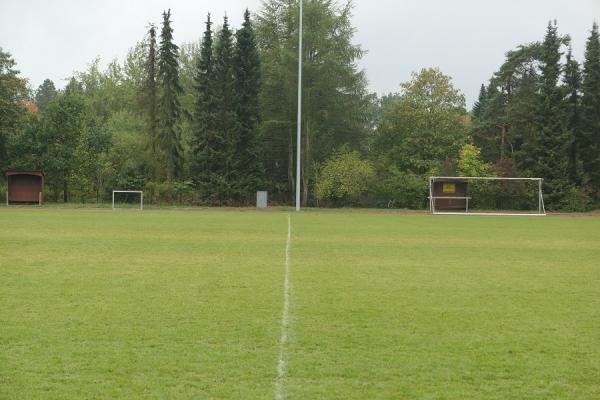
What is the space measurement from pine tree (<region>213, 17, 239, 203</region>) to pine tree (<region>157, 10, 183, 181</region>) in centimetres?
343

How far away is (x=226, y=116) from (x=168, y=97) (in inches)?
193

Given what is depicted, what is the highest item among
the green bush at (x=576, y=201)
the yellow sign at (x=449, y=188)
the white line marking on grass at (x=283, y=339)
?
the yellow sign at (x=449, y=188)

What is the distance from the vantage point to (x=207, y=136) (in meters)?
49.9

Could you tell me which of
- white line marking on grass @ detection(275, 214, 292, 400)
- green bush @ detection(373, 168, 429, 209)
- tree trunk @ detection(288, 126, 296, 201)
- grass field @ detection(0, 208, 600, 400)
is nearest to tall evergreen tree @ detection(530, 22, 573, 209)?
green bush @ detection(373, 168, 429, 209)

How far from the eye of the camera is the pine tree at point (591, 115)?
161 ft

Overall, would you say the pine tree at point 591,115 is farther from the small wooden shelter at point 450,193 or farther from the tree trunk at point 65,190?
the tree trunk at point 65,190

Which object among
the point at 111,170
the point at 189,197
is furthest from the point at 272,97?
the point at 111,170

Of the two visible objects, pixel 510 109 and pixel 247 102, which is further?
pixel 510 109

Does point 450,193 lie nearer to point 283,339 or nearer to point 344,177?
point 344,177

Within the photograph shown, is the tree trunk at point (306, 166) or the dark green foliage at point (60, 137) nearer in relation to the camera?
the dark green foliage at point (60, 137)

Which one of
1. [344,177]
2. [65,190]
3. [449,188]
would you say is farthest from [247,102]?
[449,188]

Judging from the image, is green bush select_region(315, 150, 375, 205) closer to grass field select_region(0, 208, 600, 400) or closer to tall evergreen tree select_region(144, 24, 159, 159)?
tall evergreen tree select_region(144, 24, 159, 159)

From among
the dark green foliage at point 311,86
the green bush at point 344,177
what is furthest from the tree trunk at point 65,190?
the green bush at point 344,177

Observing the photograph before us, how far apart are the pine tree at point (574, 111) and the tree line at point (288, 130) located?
0.36 feet
